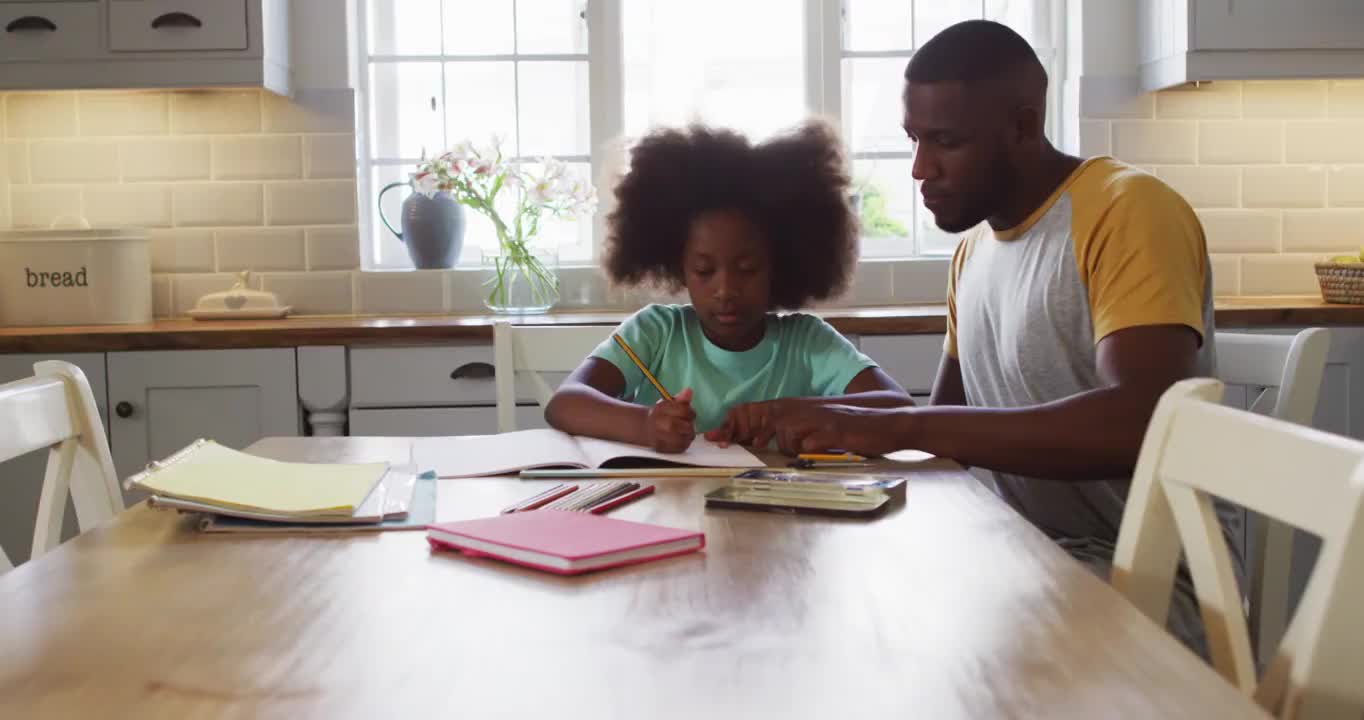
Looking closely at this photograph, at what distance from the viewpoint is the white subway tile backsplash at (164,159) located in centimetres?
334

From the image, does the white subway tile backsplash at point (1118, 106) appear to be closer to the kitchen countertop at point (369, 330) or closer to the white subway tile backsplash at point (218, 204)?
the kitchen countertop at point (369, 330)

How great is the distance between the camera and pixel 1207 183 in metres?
3.43

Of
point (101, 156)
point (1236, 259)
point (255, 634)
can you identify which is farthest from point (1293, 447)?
point (101, 156)

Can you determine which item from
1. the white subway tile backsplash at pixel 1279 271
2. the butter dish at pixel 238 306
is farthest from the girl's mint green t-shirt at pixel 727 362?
the white subway tile backsplash at pixel 1279 271

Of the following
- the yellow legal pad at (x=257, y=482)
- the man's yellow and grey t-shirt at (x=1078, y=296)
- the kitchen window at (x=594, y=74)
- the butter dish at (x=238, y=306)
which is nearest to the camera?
the yellow legal pad at (x=257, y=482)

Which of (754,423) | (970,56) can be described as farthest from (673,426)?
(970,56)

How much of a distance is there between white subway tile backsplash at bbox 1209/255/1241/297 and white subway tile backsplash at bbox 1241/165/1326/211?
0.15 m

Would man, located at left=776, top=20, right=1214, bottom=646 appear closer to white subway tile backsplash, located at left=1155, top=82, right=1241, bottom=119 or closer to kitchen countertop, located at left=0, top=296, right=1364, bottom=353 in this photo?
kitchen countertop, located at left=0, top=296, right=1364, bottom=353

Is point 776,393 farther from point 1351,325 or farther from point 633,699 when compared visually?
point 1351,325

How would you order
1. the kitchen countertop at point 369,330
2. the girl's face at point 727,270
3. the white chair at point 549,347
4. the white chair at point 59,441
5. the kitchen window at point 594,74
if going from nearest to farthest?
the white chair at point 59,441 → the girl's face at point 727,270 → the white chair at point 549,347 → the kitchen countertop at point 369,330 → the kitchen window at point 594,74

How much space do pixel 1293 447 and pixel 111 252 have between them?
2.84 meters

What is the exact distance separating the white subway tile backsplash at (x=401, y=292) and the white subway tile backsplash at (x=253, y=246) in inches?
8.0

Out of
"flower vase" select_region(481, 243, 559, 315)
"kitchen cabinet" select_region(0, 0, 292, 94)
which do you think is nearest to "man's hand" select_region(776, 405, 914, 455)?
"flower vase" select_region(481, 243, 559, 315)

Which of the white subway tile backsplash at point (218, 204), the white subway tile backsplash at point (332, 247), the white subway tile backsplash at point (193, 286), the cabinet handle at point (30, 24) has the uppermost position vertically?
the cabinet handle at point (30, 24)
